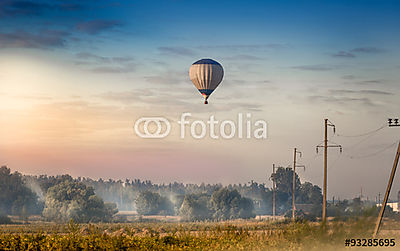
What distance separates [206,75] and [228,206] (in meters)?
73.7

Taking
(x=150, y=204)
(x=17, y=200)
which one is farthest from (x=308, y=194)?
(x=17, y=200)

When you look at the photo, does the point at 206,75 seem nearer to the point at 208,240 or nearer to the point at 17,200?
the point at 208,240

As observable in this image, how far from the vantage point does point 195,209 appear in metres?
143

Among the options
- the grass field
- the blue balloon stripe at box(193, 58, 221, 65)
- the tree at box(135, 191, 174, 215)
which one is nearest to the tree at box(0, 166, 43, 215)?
the tree at box(135, 191, 174, 215)

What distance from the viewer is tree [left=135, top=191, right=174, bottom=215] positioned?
17050cm

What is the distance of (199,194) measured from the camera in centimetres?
15225

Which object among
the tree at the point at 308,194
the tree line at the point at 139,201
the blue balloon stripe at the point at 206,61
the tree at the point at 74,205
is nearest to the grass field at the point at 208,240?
the blue balloon stripe at the point at 206,61

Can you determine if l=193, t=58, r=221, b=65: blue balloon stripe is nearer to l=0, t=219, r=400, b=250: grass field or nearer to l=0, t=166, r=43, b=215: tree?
l=0, t=219, r=400, b=250: grass field

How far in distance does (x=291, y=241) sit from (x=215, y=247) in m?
6.21

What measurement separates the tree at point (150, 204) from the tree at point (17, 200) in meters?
33.5

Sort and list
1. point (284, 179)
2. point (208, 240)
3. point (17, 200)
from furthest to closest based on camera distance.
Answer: point (284, 179), point (17, 200), point (208, 240)

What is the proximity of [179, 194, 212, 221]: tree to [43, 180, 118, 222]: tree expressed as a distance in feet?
74.2

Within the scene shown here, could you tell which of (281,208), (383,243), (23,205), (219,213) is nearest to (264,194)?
(281,208)

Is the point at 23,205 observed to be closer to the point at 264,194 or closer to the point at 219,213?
the point at 219,213
